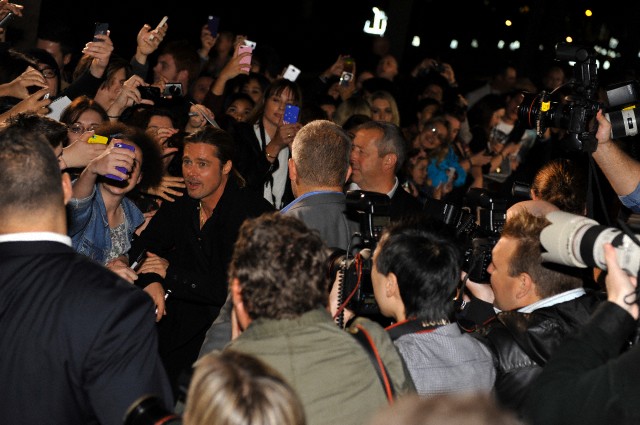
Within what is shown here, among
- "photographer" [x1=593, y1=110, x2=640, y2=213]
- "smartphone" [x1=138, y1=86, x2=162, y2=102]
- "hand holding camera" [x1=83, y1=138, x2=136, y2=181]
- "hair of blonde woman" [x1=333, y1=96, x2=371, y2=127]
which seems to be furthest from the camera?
"hair of blonde woman" [x1=333, y1=96, x2=371, y2=127]

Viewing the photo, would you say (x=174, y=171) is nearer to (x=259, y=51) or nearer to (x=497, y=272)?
(x=497, y=272)

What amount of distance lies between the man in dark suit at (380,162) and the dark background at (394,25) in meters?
5.74

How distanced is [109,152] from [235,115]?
11.2 feet

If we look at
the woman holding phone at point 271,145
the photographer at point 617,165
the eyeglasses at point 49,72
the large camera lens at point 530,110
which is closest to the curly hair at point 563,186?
the photographer at point 617,165

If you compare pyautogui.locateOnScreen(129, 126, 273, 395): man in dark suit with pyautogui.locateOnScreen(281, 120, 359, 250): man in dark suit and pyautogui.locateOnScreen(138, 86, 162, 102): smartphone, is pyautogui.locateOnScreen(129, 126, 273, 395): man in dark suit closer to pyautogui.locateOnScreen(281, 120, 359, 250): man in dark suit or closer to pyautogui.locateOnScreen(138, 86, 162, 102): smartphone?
pyautogui.locateOnScreen(281, 120, 359, 250): man in dark suit

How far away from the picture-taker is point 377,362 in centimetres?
238

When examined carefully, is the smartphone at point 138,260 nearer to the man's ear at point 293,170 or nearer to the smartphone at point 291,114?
the man's ear at point 293,170

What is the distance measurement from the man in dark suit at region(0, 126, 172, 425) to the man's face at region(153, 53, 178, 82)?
5070 mm

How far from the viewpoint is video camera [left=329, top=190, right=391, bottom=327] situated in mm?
3096

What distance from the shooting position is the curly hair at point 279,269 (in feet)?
7.71

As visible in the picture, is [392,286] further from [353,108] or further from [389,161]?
[353,108]

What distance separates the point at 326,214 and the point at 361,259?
3.56 ft

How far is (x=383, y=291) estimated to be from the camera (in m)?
2.88

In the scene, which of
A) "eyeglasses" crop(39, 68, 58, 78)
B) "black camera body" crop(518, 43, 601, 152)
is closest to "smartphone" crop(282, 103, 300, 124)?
"eyeglasses" crop(39, 68, 58, 78)
